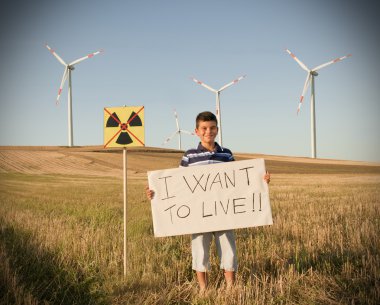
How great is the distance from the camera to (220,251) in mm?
4949

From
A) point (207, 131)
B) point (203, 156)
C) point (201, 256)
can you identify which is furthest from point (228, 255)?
point (207, 131)

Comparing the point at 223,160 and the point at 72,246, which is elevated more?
the point at 223,160

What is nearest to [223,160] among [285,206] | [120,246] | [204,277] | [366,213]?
[204,277]

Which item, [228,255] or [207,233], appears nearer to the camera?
[228,255]

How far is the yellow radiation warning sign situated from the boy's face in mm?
1193

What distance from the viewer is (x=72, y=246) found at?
663 cm

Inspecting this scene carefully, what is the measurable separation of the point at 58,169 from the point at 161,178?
30058 millimetres

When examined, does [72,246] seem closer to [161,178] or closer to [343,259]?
[161,178]

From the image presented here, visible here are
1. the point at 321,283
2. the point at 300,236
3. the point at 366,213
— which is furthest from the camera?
the point at 366,213

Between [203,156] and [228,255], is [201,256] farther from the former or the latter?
[203,156]

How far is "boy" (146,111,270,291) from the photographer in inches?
188

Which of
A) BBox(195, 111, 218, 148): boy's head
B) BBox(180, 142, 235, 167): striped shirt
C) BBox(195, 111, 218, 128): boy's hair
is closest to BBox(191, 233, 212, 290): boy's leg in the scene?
BBox(180, 142, 235, 167): striped shirt

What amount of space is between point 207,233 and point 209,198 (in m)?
0.50

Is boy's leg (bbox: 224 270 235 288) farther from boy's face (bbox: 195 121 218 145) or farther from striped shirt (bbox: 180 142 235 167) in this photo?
boy's face (bbox: 195 121 218 145)
